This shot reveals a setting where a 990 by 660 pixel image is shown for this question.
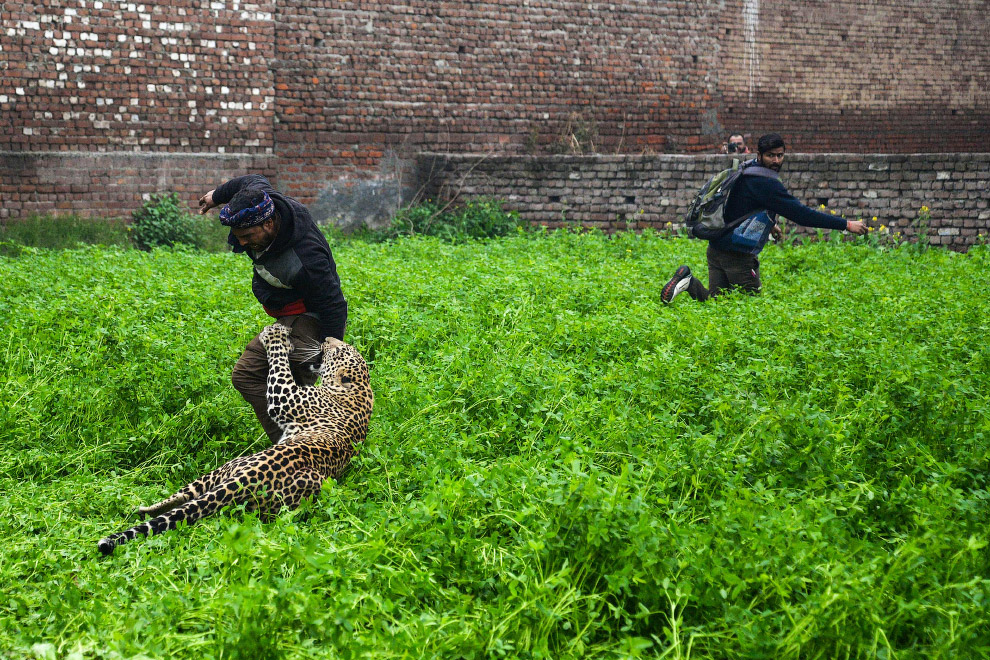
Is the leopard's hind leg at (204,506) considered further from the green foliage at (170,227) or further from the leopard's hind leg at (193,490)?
the green foliage at (170,227)

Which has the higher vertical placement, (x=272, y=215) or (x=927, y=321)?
(x=272, y=215)

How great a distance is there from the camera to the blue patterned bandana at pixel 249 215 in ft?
13.7

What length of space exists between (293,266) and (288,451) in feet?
3.30

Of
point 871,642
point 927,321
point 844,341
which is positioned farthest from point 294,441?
point 927,321

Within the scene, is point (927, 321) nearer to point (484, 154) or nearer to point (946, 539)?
point (946, 539)

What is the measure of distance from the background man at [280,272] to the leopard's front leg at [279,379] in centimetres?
15

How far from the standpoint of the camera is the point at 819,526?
324 cm

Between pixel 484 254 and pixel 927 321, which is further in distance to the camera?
pixel 484 254

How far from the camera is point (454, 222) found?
1359cm

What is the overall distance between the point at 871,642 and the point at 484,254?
826 centimetres

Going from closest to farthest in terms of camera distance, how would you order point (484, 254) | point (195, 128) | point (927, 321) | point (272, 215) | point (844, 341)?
point (272, 215) → point (844, 341) → point (927, 321) → point (484, 254) → point (195, 128)

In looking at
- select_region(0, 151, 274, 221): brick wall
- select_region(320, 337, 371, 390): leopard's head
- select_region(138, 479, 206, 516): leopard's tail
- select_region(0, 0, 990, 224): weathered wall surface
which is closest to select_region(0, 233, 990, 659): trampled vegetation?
select_region(138, 479, 206, 516): leopard's tail

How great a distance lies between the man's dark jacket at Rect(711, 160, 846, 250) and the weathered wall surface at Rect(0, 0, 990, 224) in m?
7.88

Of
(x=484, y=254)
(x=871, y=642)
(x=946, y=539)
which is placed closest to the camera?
(x=871, y=642)
